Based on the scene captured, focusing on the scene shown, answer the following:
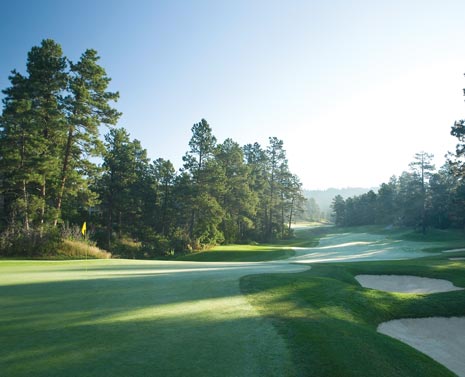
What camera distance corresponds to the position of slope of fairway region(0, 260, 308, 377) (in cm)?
389

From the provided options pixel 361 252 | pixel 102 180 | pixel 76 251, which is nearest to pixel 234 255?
pixel 76 251

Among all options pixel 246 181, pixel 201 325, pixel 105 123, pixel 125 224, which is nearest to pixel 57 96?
pixel 105 123

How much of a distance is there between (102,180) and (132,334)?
1638 inches

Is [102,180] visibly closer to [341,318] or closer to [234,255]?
[234,255]

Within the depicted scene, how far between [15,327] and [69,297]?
1.95 meters

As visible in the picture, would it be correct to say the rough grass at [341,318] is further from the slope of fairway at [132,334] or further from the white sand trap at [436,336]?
the slope of fairway at [132,334]

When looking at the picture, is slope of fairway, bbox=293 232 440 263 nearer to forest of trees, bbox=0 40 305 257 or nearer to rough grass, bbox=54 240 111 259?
forest of trees, bbox=0 40 305 257

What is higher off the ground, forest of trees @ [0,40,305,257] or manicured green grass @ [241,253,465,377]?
forest of trees @ [0,40,305,257]

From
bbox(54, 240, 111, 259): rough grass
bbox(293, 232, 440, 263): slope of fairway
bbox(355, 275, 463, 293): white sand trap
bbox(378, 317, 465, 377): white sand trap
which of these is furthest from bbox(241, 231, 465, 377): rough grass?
bbox(293, 232, 440, 263): slope of fairway

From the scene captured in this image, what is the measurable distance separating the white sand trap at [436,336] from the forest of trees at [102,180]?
21.4 meters

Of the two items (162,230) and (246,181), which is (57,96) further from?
(246,181)

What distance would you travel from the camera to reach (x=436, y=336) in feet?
26.2

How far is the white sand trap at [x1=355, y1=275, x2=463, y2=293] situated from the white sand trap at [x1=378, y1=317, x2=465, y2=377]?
13.2 feet

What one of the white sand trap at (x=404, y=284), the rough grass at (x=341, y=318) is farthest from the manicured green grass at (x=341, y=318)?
the white sand trap at (x=404, y=284)
